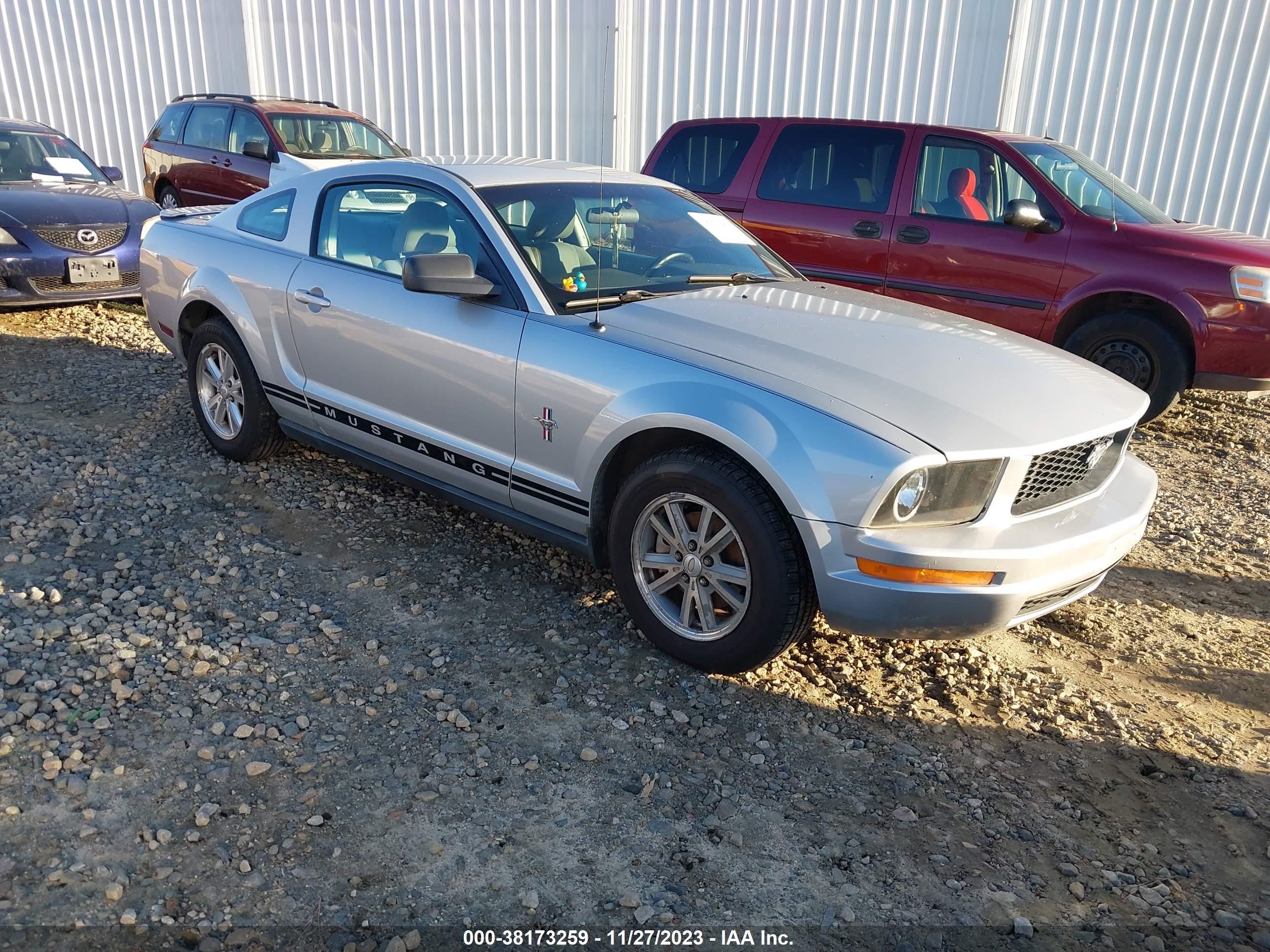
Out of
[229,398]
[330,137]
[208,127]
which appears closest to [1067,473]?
[229,398]

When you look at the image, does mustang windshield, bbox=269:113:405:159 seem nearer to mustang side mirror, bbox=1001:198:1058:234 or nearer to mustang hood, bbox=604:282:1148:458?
mustang side mirror, bbox=1001:198:1058:234

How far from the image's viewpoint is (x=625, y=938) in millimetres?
2336

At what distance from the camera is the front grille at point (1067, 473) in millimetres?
3104

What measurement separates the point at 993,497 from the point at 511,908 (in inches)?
70.5

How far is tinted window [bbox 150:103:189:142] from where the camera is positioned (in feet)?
38.1

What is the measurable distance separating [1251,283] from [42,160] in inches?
361

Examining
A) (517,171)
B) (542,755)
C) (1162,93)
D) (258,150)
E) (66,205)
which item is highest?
(1162,93)

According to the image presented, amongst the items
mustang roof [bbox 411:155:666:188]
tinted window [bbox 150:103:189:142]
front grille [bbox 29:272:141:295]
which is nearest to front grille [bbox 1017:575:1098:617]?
mustang roof [bbox 411:155:666:188]

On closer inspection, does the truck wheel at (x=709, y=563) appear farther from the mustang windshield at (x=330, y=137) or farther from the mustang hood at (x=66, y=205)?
the mustang windshield at (x=330, y=137)

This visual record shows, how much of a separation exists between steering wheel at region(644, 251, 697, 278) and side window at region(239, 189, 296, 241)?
183 cm

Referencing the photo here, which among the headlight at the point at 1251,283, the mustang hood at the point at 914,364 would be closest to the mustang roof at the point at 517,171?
the mustang hood at the point at 914,364

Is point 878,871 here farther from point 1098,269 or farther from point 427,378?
point 1098,269

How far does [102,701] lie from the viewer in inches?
122

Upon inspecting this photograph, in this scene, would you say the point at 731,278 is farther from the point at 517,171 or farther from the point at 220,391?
the point at 220,391
